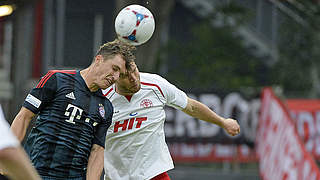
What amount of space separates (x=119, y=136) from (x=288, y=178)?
11.7 ft

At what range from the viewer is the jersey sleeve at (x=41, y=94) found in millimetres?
4766

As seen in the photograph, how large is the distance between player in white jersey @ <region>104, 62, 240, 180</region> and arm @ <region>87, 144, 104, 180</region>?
21.7 inches

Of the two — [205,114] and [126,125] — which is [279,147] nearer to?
[205,114]

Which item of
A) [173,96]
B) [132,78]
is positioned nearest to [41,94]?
[132,78]

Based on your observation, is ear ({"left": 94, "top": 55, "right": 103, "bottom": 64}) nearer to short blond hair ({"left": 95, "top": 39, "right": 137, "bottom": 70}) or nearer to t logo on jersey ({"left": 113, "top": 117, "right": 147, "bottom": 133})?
short blond hair ({"left": 95, "top": 39, "right": 137, "bottom": 70})

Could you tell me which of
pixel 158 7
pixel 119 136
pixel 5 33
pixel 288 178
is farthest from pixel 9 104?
pixel 119 136

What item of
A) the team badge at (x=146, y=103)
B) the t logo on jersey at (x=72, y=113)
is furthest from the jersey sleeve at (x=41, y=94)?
the team badge at (x=146, y=103)

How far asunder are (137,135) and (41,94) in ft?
3.60

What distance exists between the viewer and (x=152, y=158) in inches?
220

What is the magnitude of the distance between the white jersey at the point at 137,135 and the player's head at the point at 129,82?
0.08 meters

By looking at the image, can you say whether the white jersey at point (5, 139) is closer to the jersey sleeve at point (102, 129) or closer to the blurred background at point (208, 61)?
the jersey sleeve at point (102, 129)

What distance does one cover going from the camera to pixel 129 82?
5355 mm

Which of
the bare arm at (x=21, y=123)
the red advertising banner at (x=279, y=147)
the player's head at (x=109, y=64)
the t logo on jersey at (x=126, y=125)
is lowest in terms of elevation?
the red advertising banner at (x=279, y=147)

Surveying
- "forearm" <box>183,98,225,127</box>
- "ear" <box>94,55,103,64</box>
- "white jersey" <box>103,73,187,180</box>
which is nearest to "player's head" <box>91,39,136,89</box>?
"ear" <box>94,55,103,64</box>
